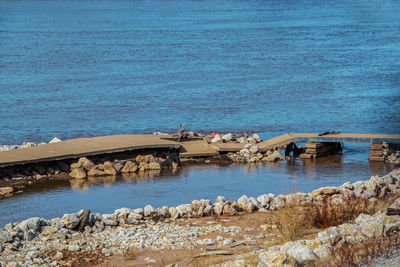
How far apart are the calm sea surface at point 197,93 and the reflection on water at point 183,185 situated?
0.06m

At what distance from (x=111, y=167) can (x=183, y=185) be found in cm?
294

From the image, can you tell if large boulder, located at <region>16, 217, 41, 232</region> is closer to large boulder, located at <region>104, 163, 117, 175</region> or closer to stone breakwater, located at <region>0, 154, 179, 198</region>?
stone breakwater, located at <region>0, 154, 179, 198</region>

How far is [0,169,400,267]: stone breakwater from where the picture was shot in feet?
44.5

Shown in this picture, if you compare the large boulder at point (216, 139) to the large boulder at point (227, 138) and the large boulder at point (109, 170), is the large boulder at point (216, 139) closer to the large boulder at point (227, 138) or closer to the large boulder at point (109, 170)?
the large boulder at point (227, 138)

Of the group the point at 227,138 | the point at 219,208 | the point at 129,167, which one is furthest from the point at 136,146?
Result: the point at 219,208

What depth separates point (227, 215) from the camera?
1673 centimetres

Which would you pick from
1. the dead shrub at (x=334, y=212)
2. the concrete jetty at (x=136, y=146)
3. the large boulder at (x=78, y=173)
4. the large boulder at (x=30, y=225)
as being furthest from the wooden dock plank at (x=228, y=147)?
the large boulder at (x=30, y=225)

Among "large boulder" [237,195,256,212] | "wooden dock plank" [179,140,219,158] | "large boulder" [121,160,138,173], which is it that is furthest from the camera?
"wooden dock plank" [179,140,219,158]

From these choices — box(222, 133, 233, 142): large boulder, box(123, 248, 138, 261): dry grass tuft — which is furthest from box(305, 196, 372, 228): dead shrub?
box(222, 133, 233, 142): large boulder

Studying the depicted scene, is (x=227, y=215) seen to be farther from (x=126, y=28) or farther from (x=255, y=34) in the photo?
(x=126, y=28)

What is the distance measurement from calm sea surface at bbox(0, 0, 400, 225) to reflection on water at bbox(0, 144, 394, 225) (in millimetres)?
62

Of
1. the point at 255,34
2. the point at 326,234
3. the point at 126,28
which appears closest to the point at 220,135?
the point at 326,234

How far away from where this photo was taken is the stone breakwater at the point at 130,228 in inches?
534

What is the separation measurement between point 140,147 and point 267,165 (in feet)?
15.4
